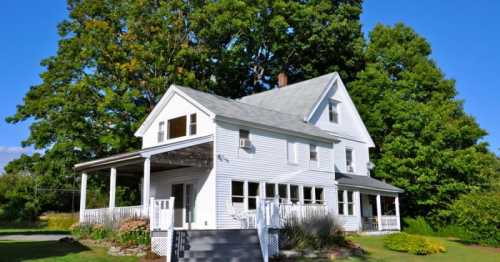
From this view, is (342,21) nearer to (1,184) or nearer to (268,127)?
(268,127)

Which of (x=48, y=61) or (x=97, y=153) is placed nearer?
(x=97, y=153)

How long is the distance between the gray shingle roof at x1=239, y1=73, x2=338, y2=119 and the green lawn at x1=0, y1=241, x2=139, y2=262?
14.6m

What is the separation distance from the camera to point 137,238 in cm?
1647

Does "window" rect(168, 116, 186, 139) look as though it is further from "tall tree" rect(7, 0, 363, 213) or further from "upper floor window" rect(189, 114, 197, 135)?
"tall tree" rect(7, 0, 363, 213)

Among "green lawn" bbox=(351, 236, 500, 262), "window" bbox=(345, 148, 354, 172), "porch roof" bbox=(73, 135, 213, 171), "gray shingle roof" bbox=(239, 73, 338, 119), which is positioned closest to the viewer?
"green lawn" bbox=(351, 236, 500, 262)

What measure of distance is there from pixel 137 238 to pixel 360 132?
20.1 metres

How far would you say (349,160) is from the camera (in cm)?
3100

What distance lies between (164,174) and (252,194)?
15.3 ft

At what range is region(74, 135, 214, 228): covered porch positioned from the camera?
18078mm

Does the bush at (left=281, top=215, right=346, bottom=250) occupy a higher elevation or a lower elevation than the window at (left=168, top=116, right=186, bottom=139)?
lower

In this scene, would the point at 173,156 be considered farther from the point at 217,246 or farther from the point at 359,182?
the point at 359,182

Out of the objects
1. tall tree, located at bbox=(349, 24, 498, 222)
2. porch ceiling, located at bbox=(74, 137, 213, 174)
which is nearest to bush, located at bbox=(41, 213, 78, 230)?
porch ceiling, located at bbox=(74, 137, 213, 174)

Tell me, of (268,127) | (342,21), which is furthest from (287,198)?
(342,21)

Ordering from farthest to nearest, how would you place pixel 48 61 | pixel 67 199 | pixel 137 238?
1. pixel 67 199
2. pixel 48 61
3. pixel 137 238
